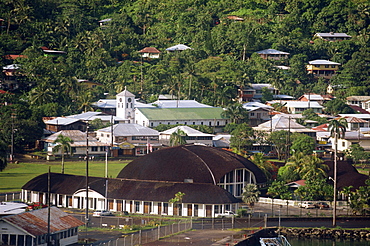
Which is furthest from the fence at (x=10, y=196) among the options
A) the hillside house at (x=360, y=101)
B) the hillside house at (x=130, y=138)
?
the hillside house at (x=360, y=101)

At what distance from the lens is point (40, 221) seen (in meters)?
60.9

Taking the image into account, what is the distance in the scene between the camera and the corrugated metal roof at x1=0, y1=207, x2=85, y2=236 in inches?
2319

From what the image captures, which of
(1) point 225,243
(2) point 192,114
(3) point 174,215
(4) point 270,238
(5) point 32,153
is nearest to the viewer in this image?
(1) point 225,243

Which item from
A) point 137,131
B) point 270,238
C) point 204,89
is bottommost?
point 270,238

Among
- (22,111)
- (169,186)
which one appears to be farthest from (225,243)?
(22,111)

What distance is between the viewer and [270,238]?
6956cm

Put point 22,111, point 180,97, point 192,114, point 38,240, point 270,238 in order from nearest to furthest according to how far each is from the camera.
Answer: point 38,240 < point 270,238 < point 22,111 < point 192,114 < point 180,97

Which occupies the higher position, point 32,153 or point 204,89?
point 204,89

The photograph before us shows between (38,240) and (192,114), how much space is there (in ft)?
340

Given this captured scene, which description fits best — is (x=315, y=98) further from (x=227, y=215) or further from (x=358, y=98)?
(x=227, y=215)

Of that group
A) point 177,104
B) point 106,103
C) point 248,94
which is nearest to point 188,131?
point 177,104

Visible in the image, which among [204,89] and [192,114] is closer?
[192,114]

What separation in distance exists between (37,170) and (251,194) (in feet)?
123

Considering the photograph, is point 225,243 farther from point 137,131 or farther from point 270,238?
point 137,131
